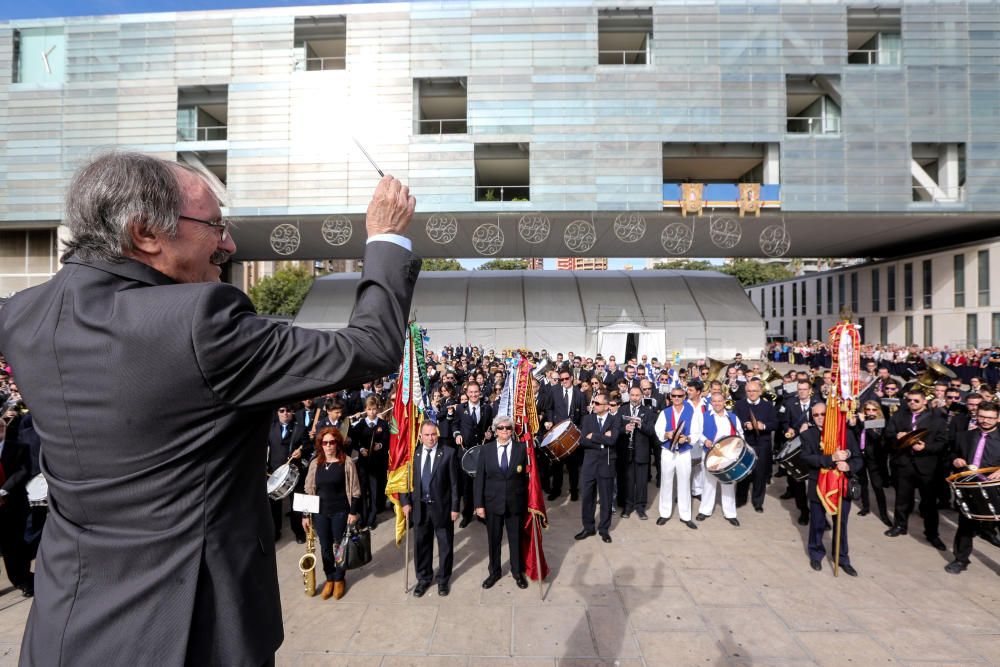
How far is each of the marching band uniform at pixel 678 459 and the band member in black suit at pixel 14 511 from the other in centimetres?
→ 905

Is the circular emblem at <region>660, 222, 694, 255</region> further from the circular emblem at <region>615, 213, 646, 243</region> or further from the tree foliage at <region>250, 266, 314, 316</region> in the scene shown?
the tree foliage at <region>250, 266, 314, 316</region>

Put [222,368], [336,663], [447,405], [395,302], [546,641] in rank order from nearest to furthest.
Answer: [222,368]
[395,302]
[336,663]
[546,641]
[447,405]

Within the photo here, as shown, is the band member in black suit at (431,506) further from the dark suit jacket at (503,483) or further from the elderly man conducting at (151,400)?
the elderly man conducting at (151,400)

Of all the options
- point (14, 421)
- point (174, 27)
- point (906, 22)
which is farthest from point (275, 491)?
point (906, 22)

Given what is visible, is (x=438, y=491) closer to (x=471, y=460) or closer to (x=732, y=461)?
(x=471, y=460)

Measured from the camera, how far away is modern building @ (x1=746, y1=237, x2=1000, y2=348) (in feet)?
96.6

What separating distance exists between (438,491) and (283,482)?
2.14 meters

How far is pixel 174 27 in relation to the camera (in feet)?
89.6

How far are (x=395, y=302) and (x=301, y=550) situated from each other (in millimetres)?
7936

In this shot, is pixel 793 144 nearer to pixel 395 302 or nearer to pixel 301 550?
pixel 301 550

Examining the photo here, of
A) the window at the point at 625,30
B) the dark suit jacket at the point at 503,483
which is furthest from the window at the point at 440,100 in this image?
the dark suit jacket at the point at 503,483

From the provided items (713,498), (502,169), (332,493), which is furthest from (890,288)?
(332,493)

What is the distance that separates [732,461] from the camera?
26.1ft

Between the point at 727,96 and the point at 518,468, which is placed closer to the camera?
the point at 518,468
